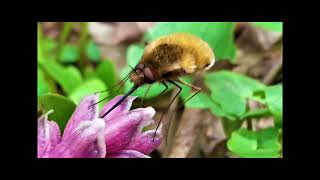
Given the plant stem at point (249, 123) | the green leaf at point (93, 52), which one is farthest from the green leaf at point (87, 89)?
the green leaf at point (93, 52)

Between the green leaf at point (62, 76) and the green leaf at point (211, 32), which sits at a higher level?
the green leaf at point (211, 32)

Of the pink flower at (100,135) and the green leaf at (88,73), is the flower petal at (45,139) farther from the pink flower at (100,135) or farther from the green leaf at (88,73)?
the green leaf at (88,73)

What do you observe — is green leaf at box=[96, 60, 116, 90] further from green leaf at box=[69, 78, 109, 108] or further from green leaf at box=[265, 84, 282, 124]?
green leaf at box=[265, 84, 282, 124]

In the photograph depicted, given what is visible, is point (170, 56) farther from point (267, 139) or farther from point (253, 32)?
point (253, 32)

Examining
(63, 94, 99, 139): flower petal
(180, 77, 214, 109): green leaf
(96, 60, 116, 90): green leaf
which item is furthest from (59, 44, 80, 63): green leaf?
(63, 94, 99, 139): flower petal

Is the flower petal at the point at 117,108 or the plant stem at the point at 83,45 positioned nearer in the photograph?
the flower petal at the point at 117,108
